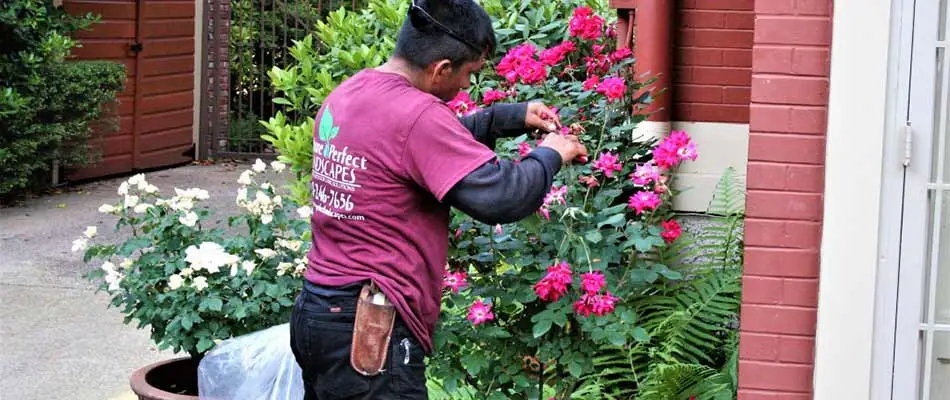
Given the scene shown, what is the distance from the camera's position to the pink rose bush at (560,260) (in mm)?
4207

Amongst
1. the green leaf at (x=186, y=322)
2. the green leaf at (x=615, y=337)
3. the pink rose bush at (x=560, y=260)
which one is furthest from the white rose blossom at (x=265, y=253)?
Result: the green leaf at (x=615, y=337)

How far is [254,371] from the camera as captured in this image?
4684mm

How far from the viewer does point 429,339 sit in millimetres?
3662

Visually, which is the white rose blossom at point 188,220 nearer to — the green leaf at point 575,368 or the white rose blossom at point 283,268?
the white rose blossom at point 283,268

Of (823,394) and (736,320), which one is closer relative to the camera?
(823,394)

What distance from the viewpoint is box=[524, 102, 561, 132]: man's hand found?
3.92 meters

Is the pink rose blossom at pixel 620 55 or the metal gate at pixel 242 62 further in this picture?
the metal gate at pixel 242 62

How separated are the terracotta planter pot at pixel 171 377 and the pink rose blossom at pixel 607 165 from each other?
1.68 m

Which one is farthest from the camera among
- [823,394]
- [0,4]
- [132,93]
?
[132,93]

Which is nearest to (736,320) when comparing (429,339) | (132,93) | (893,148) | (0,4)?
(893,148)

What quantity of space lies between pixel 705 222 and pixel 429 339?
81.9 inches

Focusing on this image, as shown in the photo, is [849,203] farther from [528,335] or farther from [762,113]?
[528,335]

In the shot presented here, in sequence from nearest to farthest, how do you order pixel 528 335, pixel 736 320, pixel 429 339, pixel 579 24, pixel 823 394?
pixel 429 339 < pixel 823 394 < pixel 528 335 < pixel 579 24 < pixel 736 320

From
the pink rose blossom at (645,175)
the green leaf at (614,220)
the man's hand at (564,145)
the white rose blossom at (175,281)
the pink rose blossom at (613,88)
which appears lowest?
the white rose blossom at (175,281)
